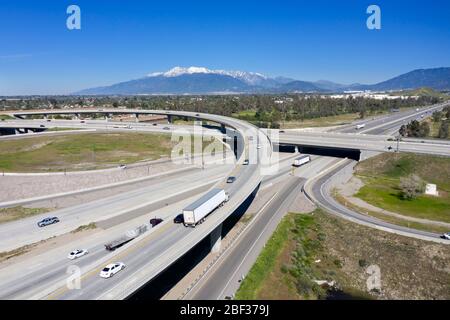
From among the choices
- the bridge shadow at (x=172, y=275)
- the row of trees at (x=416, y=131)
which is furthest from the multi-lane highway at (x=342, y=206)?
the bridge shadow at (x=172, y=275)

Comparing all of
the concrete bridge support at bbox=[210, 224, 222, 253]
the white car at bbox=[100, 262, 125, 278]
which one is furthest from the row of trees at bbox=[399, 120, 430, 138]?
the white car at bbox=[100, 262, 125, 278]

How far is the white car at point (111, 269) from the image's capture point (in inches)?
1059

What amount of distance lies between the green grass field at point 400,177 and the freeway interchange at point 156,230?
17.0 ft

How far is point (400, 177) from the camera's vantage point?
228 ft

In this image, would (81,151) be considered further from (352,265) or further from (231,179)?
(352,265)

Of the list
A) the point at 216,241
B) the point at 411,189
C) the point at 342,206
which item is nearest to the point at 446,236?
the point at 342,206

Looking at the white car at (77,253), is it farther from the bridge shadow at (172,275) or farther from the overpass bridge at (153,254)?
the bridge shadow at (172,275)

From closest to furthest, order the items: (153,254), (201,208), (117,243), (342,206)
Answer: (153,254) → (201,208) → (117,243) → (342,206)

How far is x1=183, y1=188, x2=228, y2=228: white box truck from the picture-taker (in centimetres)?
3556

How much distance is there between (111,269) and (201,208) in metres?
12.0

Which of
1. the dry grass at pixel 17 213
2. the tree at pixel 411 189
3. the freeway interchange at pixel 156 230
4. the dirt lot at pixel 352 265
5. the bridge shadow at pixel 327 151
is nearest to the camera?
the freeway interchange at pixel 156 230
